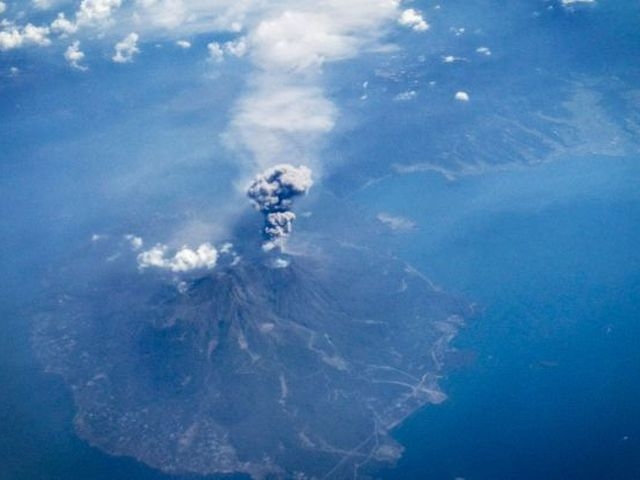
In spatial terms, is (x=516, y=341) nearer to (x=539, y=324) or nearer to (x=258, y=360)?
(x=539, y=324)

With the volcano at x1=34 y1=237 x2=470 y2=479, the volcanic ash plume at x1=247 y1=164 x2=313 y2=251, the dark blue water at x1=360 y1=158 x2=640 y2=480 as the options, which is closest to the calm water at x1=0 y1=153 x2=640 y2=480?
the dark blue water at x1=360 y1=158 x2=640 y2=480

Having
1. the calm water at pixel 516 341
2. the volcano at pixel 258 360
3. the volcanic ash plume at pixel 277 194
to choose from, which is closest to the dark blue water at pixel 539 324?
the calm water at pixel 516 341

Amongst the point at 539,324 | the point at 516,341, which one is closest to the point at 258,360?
the point at 516,341

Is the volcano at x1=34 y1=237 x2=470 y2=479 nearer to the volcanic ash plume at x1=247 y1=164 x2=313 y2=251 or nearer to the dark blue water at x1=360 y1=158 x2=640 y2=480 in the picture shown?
the dark blue water at x1=360 y1=158 x2=640 y2=480

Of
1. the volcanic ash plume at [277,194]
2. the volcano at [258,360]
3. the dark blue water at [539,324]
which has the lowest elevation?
the dark blue water at [539,324]

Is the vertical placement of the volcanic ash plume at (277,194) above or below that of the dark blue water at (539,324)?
above

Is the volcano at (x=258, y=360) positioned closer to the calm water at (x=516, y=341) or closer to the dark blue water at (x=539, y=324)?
the calm water at (x=516, y=341)
